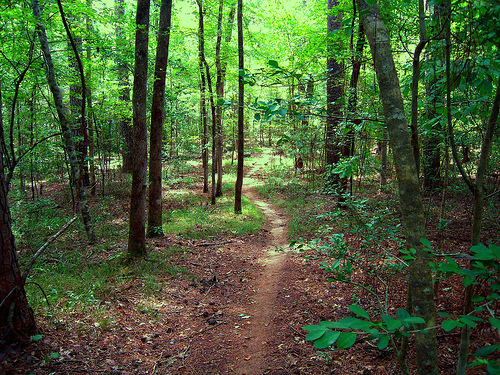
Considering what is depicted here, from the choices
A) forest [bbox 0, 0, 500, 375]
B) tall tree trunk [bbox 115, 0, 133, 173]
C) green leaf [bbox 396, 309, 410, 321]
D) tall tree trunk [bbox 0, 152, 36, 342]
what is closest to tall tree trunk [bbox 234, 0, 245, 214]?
forest [bbox 0, 0, 500, 375]

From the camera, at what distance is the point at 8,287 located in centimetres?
324

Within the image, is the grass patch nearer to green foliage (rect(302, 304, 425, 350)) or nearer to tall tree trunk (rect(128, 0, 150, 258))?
tall tree trunk (rect(128, 0, 150, 258))

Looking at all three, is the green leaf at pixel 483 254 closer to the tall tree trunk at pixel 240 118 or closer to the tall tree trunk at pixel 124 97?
the tall tree trunk at pixel 124 97

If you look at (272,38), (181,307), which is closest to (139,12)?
(181,307)

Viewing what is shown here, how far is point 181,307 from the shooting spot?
5.47 m

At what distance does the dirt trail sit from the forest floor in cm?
2

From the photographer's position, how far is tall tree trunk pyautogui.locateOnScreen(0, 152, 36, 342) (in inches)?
126

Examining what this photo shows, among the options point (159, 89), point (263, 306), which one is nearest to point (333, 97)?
point (159, 89)

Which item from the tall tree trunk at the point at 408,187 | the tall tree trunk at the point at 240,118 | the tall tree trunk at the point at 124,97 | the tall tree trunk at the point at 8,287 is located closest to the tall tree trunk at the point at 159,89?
the tall tree trunk at the point at 124,97

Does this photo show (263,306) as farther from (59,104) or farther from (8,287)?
(59,104)

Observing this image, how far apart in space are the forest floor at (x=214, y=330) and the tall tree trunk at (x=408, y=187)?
140 centimetres

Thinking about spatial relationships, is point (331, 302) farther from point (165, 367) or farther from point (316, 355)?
point (165, 367)

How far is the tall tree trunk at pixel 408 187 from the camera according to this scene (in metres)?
2.08

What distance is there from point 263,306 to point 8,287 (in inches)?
150
